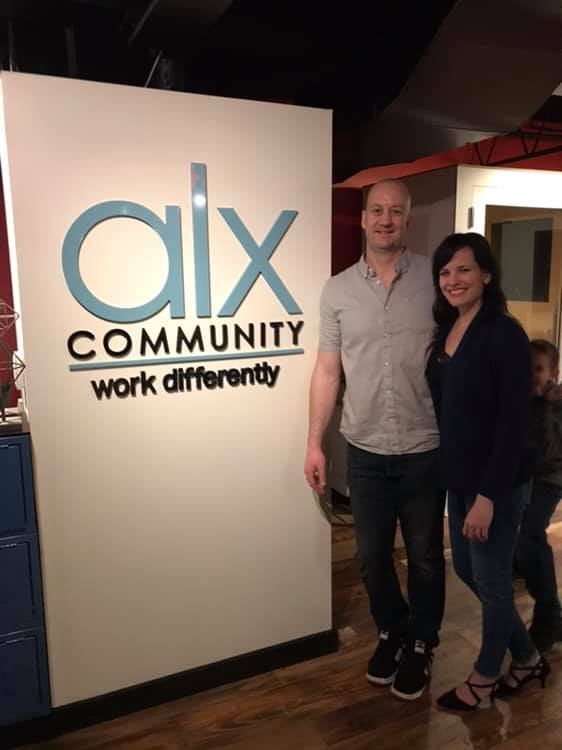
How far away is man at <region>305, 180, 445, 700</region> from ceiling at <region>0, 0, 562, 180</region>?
30.7 inches

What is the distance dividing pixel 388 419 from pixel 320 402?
27 cm

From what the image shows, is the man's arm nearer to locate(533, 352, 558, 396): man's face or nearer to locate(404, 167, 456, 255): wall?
locate(533, 352, 558, 396): man's face

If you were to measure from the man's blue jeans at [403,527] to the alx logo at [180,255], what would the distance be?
2.18 ft

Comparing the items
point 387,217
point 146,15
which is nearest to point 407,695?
point 387,217

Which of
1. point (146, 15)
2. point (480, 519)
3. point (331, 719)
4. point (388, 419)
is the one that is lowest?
point (331, 719)

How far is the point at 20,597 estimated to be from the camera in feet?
6.42

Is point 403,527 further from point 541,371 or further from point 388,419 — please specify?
point 541,371

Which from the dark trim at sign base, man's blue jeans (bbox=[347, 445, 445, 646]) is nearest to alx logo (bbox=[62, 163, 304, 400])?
man's blue jeans (bbox=[347, 445, 445, 646])

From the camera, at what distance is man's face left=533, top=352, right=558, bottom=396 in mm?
2252

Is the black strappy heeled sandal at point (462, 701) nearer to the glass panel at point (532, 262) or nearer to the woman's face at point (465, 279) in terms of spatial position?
the woman's face at point (465, 279)

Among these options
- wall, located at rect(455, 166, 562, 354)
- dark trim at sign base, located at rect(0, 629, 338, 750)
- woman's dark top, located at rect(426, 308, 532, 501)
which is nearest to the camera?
woman's dark top, located at rect(426, 308, 532, 501)

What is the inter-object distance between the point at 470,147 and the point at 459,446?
124 inches

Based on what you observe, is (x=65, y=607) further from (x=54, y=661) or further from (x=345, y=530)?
(x=345, y=530)

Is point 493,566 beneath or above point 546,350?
beneath
